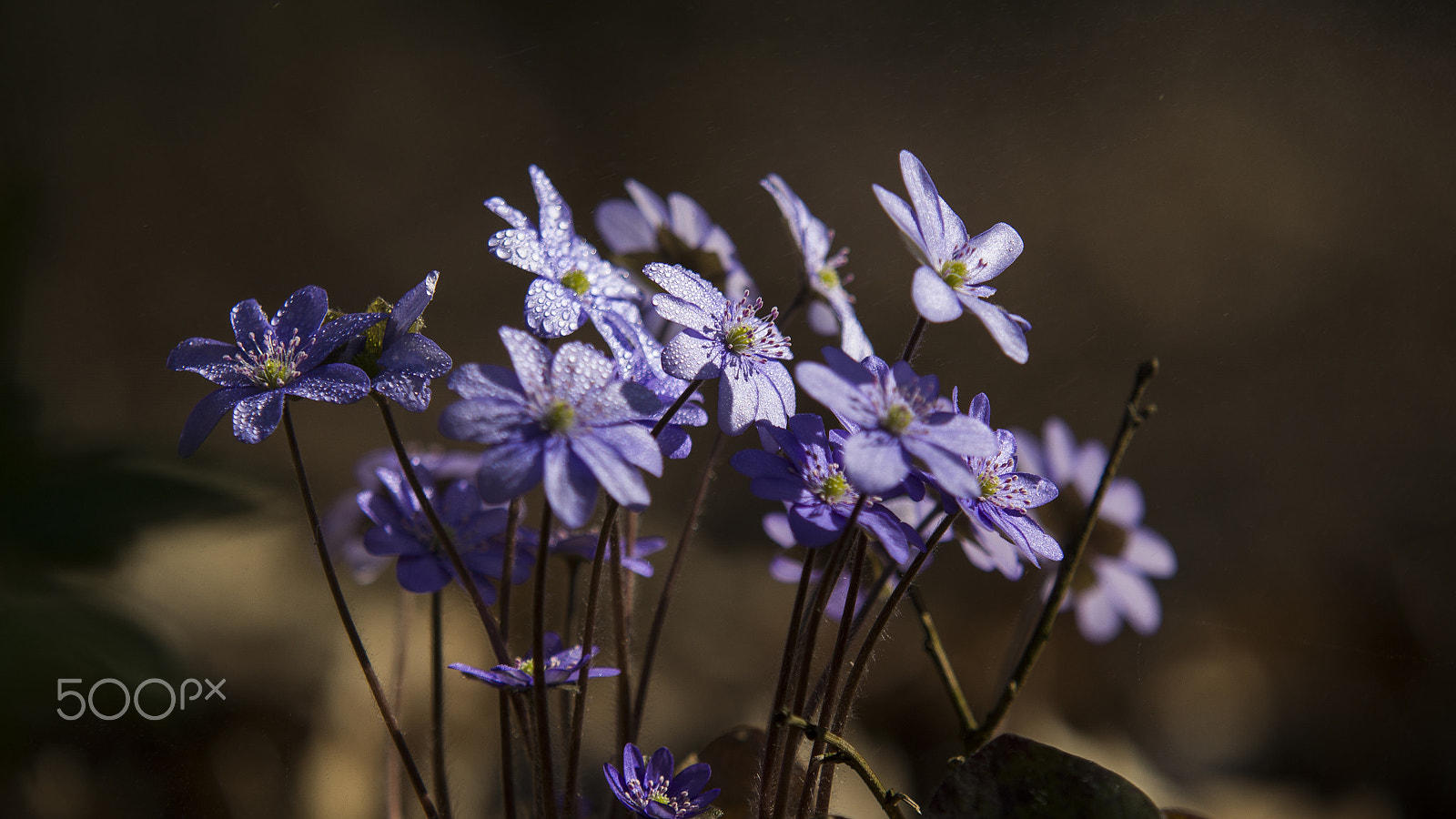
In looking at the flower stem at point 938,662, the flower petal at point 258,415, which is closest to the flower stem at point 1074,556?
the flower stem at point 938,662

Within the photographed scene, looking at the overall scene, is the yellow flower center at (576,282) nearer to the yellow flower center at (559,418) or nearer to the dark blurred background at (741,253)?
the yellow flower center at (559,418)

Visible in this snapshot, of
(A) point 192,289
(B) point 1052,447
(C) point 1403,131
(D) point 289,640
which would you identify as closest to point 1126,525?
(B) point 1052,447

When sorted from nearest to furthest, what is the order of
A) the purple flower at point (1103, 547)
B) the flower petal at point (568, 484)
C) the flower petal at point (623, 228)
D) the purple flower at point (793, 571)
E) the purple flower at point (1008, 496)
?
the flower petal at point (568, 484) < the purple flower at point (1008, 496) < the purple flower at point (793, 571) < the flower petal at point (623, 228) < the purple flower at point (1103, 547)

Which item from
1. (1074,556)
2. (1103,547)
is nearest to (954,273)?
(1074,556)

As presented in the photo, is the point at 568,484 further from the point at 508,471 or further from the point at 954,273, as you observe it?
the point at 954,273

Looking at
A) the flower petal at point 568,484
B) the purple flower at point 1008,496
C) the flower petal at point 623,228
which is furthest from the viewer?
the flower petal at point 623,228

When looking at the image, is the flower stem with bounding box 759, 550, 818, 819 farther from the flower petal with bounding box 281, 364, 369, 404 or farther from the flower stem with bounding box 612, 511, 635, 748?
the flower petal with bounding box 281, 364, 369, 404

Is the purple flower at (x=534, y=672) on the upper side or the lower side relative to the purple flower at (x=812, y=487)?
lower
